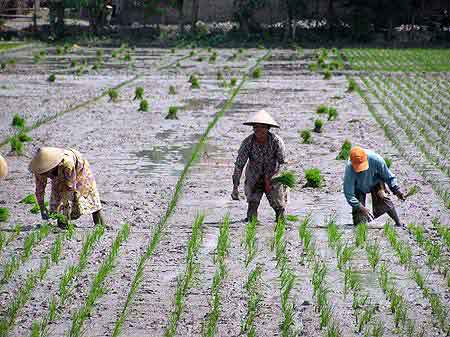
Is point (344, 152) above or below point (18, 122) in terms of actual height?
above

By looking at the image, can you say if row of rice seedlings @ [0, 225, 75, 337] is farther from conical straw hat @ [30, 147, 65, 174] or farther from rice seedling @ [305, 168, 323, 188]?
rice seedling @ [305, 168, 323, 188]

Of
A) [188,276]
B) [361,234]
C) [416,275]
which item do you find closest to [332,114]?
[361,234]

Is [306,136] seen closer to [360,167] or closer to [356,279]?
[360,167]

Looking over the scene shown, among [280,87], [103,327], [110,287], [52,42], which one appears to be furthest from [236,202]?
[52,42]

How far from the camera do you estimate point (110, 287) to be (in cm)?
652

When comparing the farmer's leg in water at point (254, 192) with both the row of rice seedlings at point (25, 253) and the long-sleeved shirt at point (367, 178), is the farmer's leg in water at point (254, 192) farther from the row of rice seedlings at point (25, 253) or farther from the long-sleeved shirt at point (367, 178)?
the row of rice seedlings at point (25, 253)

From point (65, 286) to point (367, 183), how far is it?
9.28 ft

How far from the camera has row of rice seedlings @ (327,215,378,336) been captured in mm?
5793

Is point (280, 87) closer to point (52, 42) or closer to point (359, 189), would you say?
point (359, 189)

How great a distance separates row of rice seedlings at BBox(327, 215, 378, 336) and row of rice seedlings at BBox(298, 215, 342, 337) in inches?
5.6

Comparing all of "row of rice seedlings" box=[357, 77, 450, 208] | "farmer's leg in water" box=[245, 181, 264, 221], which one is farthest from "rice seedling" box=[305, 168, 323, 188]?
"farmer's leg in water" box=[245, 181, 264, 221]

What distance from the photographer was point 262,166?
8.28 meters

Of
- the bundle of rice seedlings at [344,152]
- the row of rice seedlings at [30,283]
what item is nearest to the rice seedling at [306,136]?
the bundle of rice seedlings at [344,152]

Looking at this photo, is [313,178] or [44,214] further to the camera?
[313,178]
